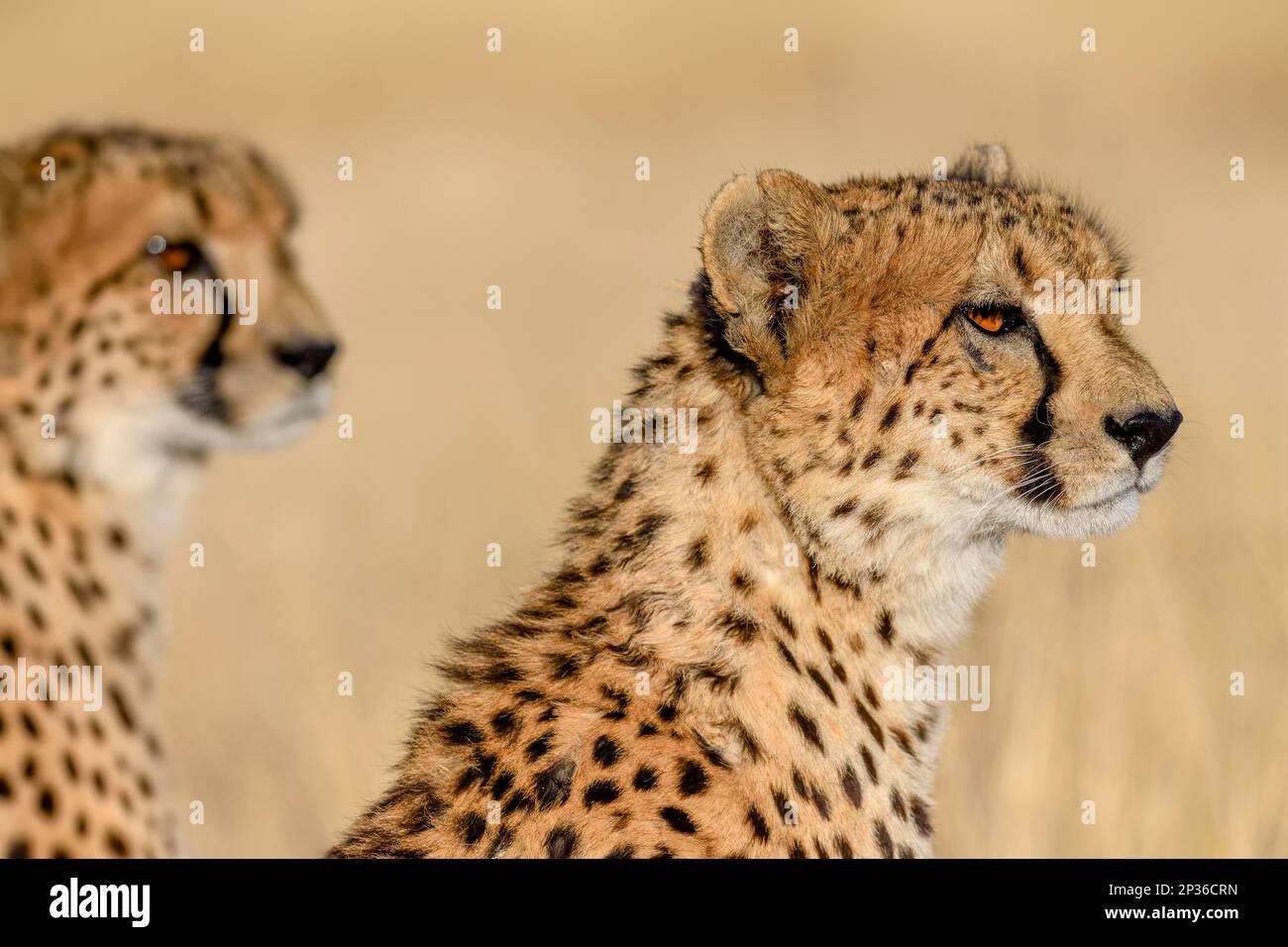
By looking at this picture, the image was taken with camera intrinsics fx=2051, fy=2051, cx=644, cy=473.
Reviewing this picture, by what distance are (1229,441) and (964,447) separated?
432cm

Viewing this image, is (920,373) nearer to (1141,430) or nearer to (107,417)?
(1141,430)

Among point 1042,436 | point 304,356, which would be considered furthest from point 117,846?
point 1042,436

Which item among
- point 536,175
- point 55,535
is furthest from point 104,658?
point 536,175

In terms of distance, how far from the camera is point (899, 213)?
3244 mm

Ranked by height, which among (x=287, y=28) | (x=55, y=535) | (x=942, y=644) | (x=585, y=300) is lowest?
(x=942, y=644)

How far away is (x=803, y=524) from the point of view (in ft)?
9.97

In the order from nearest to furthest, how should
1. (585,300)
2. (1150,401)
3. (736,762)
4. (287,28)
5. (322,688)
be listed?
(736,762) < (1150,401) < (322,688) < (585,300) < (287,28)

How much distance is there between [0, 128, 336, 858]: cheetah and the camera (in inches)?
114

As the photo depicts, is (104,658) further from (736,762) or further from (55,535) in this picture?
(736,762)

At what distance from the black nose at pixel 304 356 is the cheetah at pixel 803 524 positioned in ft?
1.50

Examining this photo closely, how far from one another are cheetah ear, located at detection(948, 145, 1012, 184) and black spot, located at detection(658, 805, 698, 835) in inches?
56.0

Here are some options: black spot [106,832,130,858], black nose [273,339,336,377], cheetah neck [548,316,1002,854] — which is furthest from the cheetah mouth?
black spot [106,832,130,858]

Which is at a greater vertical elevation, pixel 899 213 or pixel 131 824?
pixel 899 213

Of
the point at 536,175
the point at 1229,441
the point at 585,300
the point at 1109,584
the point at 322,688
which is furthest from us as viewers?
the point at 536,175
